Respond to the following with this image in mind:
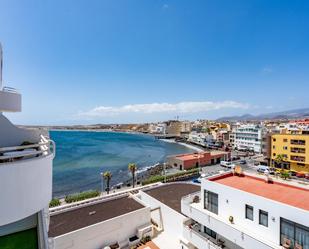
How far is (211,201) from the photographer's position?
1420 centimetres

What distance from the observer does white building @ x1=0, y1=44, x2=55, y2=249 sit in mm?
4375

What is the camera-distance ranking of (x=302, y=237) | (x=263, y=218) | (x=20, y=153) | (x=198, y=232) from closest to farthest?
(x=20, y=153) < (x=302, y=237) < (x=263, y=218) < (x=198, y=232)

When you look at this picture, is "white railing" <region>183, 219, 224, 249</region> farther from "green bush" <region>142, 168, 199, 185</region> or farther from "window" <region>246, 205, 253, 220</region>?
"green bush" <region>142, 168, 199, 185</region>

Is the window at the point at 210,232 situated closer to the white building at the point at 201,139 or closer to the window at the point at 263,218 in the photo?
the window at the point at 263,218

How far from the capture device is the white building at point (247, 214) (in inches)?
403

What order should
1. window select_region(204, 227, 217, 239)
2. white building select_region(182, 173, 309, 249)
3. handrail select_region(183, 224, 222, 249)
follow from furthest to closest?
window select_region(204, 227, 217, 239)
handrail select_region(183, 224, 222, 249)
white building select_region(182, 173, 309, 249)

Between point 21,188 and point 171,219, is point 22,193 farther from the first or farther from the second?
point 171,219

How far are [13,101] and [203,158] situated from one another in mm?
58794

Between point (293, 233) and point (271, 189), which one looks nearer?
point (293, 233)

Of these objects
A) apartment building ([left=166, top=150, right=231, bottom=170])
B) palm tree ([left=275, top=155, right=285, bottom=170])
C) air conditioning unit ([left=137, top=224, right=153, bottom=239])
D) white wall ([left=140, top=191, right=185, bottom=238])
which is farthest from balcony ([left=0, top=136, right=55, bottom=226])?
palm tree ([left=275, top=155, right=285, bottom=170])

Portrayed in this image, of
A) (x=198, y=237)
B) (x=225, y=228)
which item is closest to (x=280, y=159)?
(x=198, y=237)

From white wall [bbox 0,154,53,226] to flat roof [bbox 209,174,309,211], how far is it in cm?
1109

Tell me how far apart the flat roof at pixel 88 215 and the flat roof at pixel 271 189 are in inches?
408

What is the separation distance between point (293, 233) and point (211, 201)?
4.90 m
